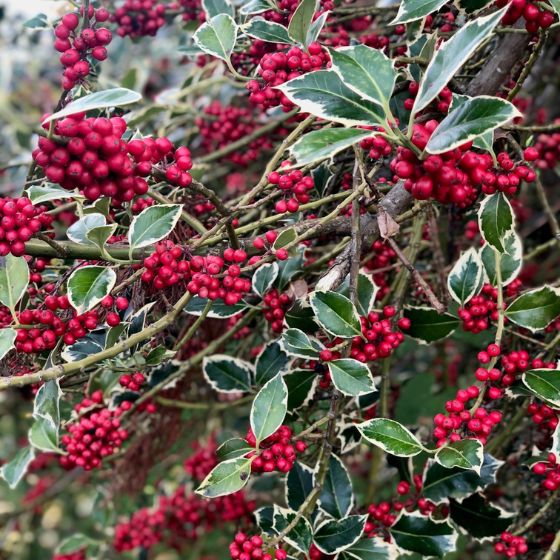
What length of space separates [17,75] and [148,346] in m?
2.89

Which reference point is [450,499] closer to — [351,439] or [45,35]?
[351,439]

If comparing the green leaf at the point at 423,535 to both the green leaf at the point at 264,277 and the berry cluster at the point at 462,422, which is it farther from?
the green leaf at the point at 264,277

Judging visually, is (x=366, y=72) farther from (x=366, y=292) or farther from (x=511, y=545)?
(x=511, y=545)

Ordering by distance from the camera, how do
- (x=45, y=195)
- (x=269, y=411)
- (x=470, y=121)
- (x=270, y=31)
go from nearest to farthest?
1. (x=470, y=121)
2. (x=45, y=195)
3. (x=269, y=411)
4. (x=270, y=31)

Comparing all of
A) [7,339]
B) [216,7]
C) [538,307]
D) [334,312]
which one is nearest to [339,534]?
[334,312]

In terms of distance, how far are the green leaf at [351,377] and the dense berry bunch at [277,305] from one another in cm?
21

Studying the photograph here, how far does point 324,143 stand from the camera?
0.75 meters

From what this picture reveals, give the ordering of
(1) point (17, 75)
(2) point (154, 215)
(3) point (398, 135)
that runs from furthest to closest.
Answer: (1) point (17, 75), (2) point (154, 215), (3) point (398, 135)

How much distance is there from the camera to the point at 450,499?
123 cm

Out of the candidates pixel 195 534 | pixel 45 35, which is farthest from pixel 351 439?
pixel 45 35

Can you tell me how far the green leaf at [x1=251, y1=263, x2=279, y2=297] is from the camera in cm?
114

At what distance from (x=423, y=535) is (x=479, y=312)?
401mm

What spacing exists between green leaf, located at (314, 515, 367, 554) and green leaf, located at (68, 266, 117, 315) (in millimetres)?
536

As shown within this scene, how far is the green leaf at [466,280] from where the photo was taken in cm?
113
